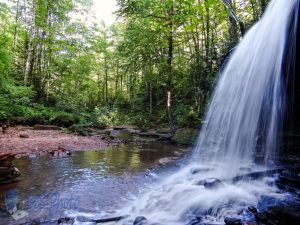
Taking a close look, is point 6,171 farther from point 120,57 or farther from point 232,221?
point 120,57

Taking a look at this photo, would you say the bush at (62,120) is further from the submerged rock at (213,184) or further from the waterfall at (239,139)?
the submerged rock at (213,184)

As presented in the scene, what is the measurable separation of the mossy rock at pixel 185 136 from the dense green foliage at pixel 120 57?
0.87 meters

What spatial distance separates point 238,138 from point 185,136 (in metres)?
5.59

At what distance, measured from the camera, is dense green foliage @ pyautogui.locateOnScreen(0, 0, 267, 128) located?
12.8 meters

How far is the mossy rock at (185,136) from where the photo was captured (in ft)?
37.5

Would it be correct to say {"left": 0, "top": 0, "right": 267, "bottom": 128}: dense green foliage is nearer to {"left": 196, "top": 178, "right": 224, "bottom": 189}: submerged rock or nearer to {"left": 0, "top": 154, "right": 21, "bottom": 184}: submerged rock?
{"left": 0, "top": 154, "right": 21, "bottom": 184}: submerged rock

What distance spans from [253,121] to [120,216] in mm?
3917

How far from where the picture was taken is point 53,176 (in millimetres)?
5613

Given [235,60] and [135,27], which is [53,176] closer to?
[235,60]

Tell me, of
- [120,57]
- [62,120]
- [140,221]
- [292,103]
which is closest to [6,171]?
[140,221]

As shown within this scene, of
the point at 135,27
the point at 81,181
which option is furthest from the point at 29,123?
the point at 81,181

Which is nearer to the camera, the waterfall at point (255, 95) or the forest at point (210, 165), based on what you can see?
the forest at point (210, 165)

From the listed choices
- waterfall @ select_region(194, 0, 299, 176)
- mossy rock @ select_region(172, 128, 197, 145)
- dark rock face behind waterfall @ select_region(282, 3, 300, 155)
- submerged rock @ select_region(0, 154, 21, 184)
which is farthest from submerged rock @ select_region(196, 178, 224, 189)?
mossy rock @ select_region(172, 128, 197, 145)

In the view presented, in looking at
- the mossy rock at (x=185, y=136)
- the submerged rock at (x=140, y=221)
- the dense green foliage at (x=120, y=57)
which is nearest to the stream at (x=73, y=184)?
the submerged rock at (x=140, y=221)
